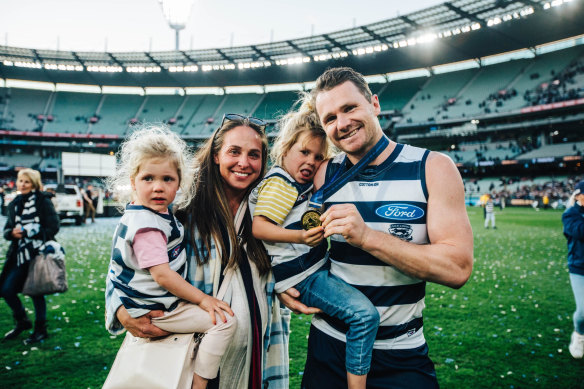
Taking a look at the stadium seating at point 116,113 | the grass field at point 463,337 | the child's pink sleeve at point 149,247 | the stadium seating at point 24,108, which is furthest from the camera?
the stadium seating at point 116,113

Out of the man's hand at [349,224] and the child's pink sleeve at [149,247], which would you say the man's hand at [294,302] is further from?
the child's pink sleeve at [149,247]

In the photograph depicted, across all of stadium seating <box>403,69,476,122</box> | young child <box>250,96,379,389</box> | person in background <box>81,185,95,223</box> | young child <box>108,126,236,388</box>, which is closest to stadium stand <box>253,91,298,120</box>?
stadium seating <box>403,69,476,122</box>

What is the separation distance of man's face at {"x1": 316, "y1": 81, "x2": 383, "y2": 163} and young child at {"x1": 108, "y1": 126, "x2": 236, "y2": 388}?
1081mm

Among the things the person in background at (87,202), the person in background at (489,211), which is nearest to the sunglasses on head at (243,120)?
A: the person in background at (489,211)

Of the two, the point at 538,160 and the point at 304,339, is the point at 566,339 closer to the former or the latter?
the point at 304,339

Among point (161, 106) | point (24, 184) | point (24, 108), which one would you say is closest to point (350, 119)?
point (24, 184)

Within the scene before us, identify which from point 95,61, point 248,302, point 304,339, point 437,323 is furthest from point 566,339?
point 95,61

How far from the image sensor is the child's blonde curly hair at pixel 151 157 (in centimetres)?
210

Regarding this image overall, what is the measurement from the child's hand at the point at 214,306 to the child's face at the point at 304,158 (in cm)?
90

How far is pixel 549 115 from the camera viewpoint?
3678cm

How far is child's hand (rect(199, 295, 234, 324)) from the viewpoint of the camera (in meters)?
1.83

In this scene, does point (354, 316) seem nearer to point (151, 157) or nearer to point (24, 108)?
point (151, 157)

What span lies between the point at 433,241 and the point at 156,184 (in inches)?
61.9

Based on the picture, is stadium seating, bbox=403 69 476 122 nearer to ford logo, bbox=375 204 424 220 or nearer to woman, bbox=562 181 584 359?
woman, bbox=562 181 584 359
